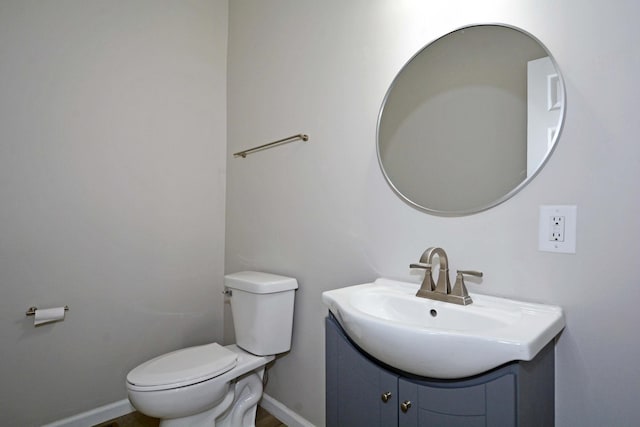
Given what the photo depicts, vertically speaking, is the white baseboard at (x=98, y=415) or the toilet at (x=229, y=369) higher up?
the toilet at (x=229, y=369)

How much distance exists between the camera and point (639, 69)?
0.83 metres

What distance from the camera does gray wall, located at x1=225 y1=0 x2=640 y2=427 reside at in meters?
0.86

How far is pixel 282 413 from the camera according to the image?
5.84 feet

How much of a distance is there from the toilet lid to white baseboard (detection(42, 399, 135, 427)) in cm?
51

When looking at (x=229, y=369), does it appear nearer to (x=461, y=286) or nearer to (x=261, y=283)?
(x=261, y=283)

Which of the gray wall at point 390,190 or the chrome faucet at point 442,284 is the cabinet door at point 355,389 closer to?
the chrome faucet at point 442,284

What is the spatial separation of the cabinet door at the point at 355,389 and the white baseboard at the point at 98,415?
1.33 meters

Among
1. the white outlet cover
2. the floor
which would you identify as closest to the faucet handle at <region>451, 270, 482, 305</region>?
the white outlet cover

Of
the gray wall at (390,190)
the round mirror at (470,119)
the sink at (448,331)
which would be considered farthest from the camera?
the round mirror at (470,119)

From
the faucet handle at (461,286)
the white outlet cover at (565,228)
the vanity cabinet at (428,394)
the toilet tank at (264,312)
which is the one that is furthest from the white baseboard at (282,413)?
the white outlet cover at (565,228)

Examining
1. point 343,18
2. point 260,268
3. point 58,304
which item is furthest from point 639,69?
point 58,304

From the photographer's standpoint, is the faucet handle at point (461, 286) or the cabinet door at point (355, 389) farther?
the faucet handle at point (461, 286)

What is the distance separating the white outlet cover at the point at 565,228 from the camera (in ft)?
3.02

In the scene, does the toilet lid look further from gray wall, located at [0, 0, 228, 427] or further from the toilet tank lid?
gray wall, located at [0, 0, 228, 427]
